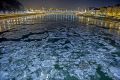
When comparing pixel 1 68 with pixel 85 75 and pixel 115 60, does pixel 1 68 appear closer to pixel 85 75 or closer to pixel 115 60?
pixel 85 75

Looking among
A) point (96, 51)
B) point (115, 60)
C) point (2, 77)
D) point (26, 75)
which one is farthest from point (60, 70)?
point (96, 51)

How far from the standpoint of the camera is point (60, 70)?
333 inches

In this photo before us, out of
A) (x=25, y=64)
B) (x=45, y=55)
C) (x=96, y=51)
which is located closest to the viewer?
(x=25, y=64)

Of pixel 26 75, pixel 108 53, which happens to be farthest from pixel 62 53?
pixel 26 75

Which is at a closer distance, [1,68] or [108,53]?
[1,68]

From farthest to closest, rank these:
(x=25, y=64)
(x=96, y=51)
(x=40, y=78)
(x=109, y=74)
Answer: (x=96, y=51) < (x=25, y=64) < (x=109, y=74) < (x=40, y=78)

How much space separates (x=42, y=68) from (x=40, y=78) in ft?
4.47

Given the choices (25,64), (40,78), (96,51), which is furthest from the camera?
(96,51)

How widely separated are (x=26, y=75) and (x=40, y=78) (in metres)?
0.89

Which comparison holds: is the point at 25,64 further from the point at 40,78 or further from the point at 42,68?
the point at 40,78

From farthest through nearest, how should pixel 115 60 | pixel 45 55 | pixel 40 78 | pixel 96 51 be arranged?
pixel 96 51 → pixel 45 55 → pixel 115 60 → pixel 40 78

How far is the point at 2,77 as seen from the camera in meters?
7.49

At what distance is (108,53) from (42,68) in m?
6.21

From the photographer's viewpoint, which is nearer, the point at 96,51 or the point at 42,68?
the point at 42,68
